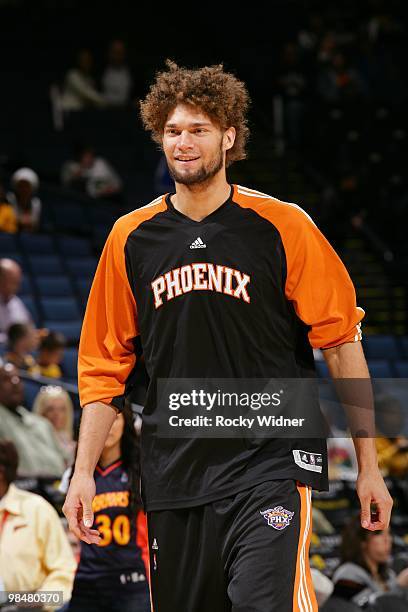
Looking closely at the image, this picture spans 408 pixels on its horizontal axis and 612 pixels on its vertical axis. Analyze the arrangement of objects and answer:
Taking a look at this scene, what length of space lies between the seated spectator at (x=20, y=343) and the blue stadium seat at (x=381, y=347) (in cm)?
395

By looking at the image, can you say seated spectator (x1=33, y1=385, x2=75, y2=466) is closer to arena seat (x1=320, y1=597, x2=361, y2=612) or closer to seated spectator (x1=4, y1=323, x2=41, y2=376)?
seated spectator (x1=4, y1=323, x2=41, y2=376)

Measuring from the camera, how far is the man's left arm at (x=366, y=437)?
3111mm

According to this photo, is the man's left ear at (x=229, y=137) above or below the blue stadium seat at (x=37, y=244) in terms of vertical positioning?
below

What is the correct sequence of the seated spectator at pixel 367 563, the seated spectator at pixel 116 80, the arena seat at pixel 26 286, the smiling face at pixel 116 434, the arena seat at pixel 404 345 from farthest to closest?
the seated spectator at pixel 116 80, the arena seat at pixel 404 345, the arena seat at pixel 26 286, the seated spectator at pixel 367 563, the smiling face at pixel 116 434

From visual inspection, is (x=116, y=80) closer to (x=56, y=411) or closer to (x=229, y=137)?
(x=56, y=411)

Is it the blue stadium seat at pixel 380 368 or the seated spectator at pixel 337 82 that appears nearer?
the blue stadium seat at pixel 380 368

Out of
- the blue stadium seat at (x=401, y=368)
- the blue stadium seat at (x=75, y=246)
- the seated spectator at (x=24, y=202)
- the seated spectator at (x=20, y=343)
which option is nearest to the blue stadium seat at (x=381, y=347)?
the blue stadium seat at (x=401, y=368)

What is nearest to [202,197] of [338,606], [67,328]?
[338,606]

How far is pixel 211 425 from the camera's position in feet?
10.6

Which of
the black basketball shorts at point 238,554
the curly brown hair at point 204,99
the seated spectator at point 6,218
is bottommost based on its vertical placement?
the black basketball shorts at point 238,554

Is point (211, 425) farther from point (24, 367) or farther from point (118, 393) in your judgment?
point (24, 367)

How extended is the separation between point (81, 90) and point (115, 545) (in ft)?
31.6

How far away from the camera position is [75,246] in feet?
36.8

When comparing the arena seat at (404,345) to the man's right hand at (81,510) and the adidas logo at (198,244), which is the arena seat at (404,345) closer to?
the adidas logo at (198,244)
